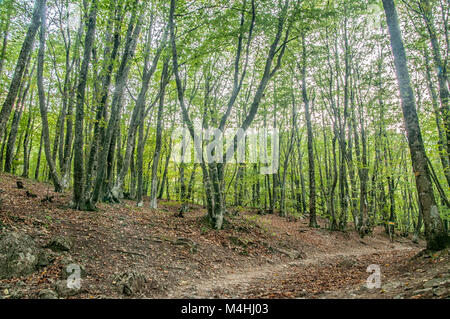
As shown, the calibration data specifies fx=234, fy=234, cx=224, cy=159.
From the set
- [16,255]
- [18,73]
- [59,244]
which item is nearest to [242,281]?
[59,244]

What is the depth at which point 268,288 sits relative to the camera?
5621 mm

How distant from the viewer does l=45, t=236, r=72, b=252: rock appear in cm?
537

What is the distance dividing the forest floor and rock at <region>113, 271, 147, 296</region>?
0.03 metres

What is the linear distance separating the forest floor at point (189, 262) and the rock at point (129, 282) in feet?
0.11

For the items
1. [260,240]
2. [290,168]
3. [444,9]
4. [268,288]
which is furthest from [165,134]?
[444,9]

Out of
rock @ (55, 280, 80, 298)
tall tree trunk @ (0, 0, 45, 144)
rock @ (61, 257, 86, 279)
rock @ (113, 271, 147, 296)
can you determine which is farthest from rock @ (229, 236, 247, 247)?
tall tree trunk @ (0, 0, 45, 144)

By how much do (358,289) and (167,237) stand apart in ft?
19.3

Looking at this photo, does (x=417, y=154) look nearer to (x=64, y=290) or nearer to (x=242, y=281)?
(x=242, y=281)

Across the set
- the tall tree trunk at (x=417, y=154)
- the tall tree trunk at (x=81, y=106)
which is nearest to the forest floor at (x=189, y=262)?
the tall tree trunk at (x=417, y=154)

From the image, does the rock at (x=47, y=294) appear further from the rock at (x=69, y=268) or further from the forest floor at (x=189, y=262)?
the rock at (x=69, y=268)

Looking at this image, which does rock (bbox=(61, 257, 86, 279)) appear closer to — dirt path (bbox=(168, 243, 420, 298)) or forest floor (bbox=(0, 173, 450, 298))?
forest floor (bbox=(0, 173, 450, 298))

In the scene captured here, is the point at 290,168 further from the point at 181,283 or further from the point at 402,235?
the point at 181,283

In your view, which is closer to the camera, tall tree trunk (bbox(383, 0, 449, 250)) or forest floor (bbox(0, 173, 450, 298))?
forest floor (bbox(0, 173, 450, 298))

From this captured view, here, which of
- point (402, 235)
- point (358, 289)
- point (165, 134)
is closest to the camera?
point (358, 289)
